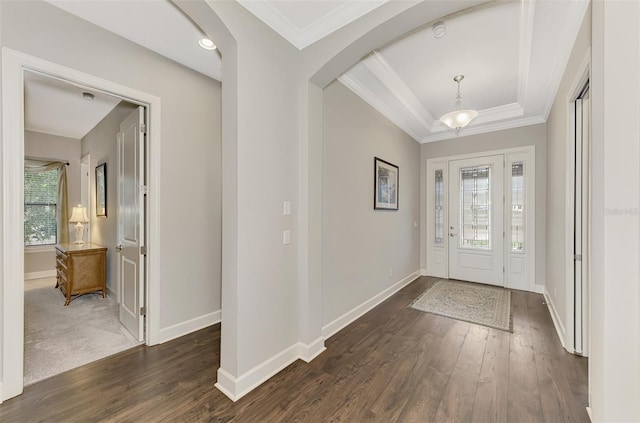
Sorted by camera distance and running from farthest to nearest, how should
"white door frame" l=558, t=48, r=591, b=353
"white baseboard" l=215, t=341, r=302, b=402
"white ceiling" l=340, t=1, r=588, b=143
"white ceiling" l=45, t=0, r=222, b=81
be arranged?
"white door frame" l=558, t=48, r=591, b=353
"white ceiling" l=340, t=1, r=588, b=143
"white ceiling" l=45, t=0, r=222, b=81
"white baseboard" l=215, t=341, r=302, b=402

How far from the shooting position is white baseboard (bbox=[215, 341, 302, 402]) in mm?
1852

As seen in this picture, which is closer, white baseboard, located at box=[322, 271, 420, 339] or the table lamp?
white baseboard, located at box=[322, 271, 420, 339]

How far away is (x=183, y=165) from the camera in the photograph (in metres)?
2.78

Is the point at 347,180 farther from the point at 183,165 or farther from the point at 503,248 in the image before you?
the point at 503,248

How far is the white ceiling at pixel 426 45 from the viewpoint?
2.04 meters

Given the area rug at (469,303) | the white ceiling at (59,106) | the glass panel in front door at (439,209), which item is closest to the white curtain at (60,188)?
the white ceiling at (59,106)

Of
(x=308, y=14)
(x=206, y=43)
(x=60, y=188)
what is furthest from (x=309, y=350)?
(x=60, y=188)

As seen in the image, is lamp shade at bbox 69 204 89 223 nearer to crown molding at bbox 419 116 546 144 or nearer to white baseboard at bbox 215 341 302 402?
white baseboard at bbox 215 341 302 402

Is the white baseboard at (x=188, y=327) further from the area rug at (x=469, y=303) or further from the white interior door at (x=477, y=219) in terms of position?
the white interior door at (x=477, y=219)

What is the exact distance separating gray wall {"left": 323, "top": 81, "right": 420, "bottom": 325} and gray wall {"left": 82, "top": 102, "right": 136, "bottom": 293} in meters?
2.66

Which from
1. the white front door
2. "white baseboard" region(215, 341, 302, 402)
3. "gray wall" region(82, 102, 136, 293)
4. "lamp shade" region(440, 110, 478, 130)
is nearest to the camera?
"white baseboard" region(215, 341, 302, 402)

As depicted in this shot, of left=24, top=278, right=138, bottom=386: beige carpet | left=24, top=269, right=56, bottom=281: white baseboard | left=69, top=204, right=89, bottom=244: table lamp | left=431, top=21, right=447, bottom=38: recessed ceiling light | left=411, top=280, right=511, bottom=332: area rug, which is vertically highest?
left=431, top=21, right=447, bottom=38: recessed ceiling light

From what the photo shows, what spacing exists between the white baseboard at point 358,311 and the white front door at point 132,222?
1.83 meters

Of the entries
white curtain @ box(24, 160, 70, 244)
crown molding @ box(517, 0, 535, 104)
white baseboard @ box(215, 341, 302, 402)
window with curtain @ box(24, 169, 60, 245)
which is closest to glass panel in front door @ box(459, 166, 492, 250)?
crown molding @ box(517, 0, 535, 104)
